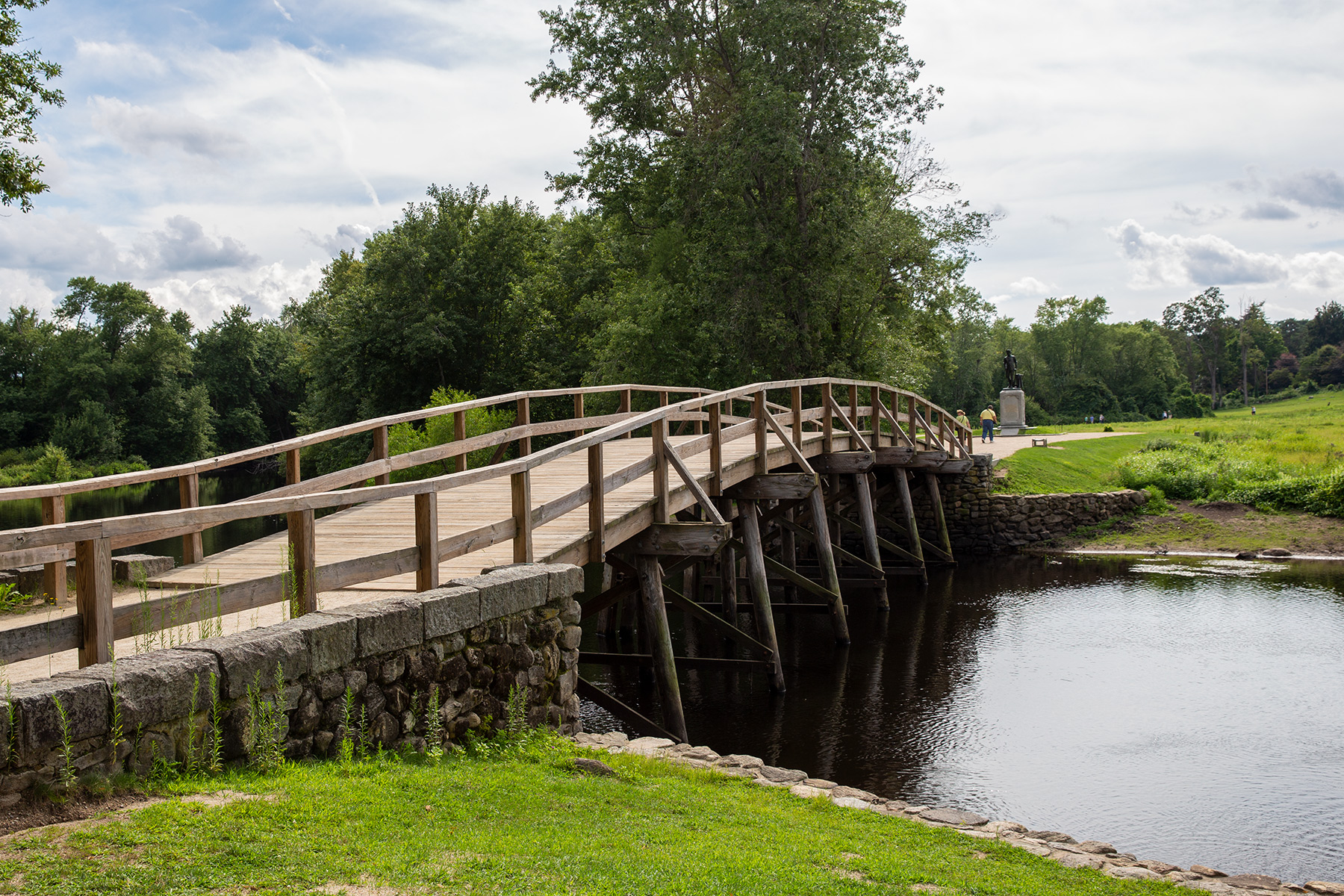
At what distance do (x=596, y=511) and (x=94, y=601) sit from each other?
15.8 feet

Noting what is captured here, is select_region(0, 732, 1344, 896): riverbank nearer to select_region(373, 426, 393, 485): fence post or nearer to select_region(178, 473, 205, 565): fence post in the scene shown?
select_region(178, 473, 205, 565): fence post

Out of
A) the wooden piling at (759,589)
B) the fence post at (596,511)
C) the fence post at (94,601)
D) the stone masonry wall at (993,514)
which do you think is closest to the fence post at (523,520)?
the fence post at (596,511)

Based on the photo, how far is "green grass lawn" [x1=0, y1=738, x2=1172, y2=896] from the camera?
3822mm

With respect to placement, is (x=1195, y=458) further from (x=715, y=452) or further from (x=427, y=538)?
(x=427, y=538)

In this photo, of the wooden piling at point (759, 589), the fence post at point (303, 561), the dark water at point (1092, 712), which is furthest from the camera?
the wooden piling at point (759, 589)

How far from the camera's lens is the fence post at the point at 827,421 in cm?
1537

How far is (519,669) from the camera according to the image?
269 inches

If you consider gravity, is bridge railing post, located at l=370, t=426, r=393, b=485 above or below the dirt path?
above

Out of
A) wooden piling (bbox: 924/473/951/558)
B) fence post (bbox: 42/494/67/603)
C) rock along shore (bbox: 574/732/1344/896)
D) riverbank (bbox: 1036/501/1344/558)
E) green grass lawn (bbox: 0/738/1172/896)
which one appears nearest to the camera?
green grass lawn (bbox: 0/738/1172/896)

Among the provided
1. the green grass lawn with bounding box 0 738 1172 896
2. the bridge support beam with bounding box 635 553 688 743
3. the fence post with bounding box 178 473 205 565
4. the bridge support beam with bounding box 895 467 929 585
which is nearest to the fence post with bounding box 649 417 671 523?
the bridge support beam with bounding box 635 553 688 743

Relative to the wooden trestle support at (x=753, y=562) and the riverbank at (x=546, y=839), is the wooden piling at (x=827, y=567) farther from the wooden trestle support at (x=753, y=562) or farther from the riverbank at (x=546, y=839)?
the riverbank at (x=546, y=839)

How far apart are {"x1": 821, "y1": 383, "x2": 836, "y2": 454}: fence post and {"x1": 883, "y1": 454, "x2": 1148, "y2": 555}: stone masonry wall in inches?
340

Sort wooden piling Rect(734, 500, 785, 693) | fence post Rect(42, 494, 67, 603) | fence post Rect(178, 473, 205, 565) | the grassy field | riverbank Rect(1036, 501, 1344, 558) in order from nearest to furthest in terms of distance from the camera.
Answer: fence post Rect(42, 494, 67, 603) < fence post Rect(178, 473, 205, 565) < wooden piling Rect(734, 500, 785, 693) < riverbank Rect(1036, 501, 1344, 558) < the grassy field

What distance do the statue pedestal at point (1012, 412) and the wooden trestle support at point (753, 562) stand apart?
49.4ft
